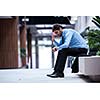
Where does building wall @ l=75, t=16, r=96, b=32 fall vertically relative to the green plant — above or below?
above

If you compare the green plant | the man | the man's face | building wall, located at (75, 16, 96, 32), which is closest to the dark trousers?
the man

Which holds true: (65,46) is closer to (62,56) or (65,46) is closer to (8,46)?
(62,56)

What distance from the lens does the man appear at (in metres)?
3.80

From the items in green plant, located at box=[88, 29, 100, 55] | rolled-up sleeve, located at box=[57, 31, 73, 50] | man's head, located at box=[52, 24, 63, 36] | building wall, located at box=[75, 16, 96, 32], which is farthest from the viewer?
building wall, located at box=[75, 16, 96, 32]

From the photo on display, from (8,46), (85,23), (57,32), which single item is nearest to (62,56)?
(57,32)

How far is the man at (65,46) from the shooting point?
12.5ft

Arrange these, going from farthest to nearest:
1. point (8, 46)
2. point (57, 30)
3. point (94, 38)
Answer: point (8, 46), point (57, 30), point (94, 38)

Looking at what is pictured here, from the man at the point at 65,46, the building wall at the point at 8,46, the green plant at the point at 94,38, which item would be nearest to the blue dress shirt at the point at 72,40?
the man at the point at 65,46

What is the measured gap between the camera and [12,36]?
10344 mm

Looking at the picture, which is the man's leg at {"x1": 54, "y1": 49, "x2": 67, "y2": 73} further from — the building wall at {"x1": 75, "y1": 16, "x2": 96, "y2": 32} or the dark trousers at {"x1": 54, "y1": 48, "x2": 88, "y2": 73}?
the building wall at {"x1": 75, "y1": 16, "x2": 96, "y2": 32}

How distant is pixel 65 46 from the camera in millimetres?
3785
